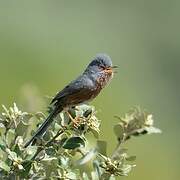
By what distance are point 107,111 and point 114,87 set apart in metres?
1.50

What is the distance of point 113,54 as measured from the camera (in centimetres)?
1308

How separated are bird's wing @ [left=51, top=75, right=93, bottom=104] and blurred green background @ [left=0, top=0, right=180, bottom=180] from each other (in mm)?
3983

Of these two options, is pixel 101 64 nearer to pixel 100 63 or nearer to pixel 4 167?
pixel 100 63

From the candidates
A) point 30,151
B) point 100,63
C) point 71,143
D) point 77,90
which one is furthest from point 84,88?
point 30,151

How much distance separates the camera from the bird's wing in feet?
9.40

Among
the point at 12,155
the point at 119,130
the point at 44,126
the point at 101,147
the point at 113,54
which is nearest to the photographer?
the point at 12,155

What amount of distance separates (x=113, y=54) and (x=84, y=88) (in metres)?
10.2

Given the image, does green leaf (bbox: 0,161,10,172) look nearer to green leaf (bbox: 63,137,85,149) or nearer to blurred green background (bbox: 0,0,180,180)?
green leaf (bbox: 63,137,85,149)

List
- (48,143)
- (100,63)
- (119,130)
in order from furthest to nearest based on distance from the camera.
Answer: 1. (119,130)
2. (100,63)
3. (48,143)

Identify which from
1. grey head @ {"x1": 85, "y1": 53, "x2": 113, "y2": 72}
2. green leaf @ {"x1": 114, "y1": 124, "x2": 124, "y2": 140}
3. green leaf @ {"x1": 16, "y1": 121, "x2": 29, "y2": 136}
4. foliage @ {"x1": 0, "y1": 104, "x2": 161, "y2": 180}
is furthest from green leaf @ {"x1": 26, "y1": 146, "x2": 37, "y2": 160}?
green leaf @ {"x1": 114, "y1": 124, "x2": 124, "y2": 140}

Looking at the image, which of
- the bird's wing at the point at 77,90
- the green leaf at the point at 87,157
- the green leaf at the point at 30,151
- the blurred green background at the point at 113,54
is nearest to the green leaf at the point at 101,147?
the green leaf at the point at 87,157

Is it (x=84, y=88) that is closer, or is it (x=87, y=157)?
(x=84, y=88)

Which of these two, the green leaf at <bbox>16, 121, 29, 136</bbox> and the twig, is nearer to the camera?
the twig

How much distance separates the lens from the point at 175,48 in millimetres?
13680
